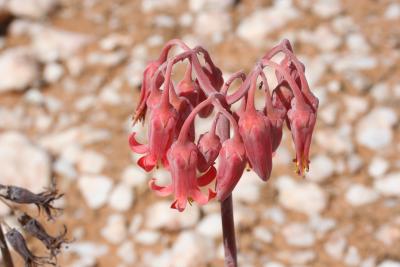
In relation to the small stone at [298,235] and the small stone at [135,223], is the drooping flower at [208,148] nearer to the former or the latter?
the small stone at [298,235]

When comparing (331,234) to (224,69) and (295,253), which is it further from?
(224,69)

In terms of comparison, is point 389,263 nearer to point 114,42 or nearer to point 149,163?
point 149,163

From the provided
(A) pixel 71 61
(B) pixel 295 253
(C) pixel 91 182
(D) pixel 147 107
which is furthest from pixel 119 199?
(D) pixel 147 107

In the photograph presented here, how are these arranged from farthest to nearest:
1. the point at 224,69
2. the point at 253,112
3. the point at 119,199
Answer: the point at 224,69 → the point at 119,199 → the point at 253,112

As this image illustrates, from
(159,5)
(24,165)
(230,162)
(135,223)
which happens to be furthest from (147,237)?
(159,5)

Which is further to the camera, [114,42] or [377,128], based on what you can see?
[114,42]

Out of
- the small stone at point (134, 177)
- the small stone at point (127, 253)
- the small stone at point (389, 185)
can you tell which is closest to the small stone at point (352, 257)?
the small stone at point (389, 185)
